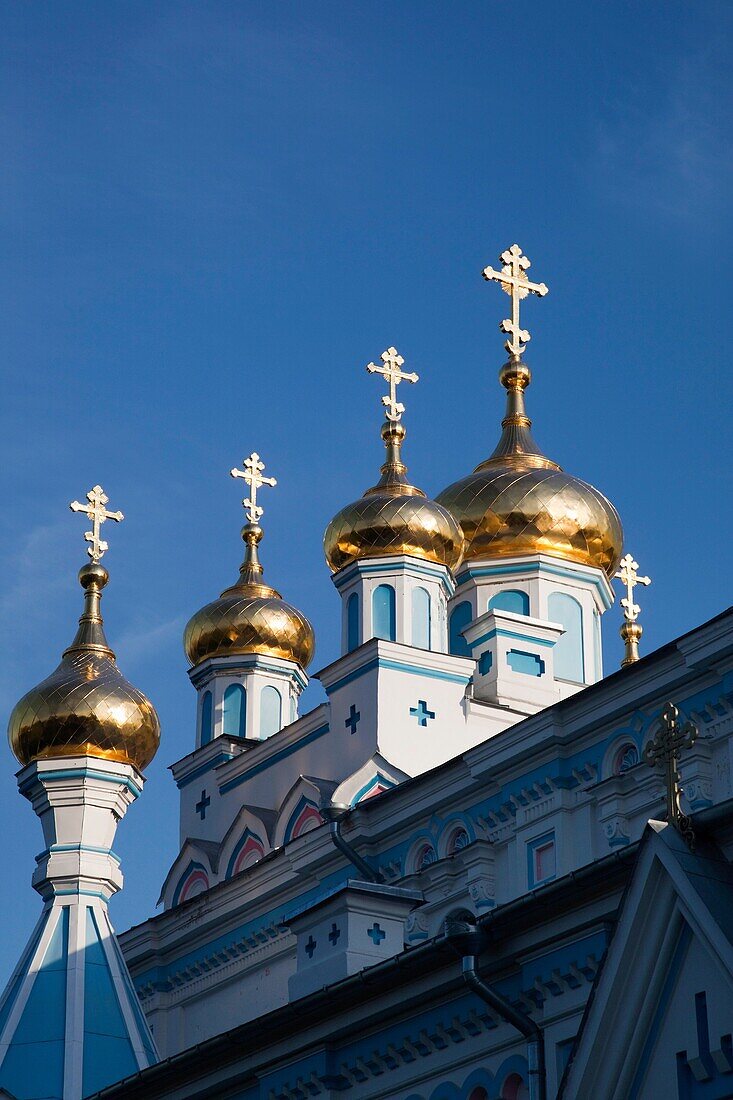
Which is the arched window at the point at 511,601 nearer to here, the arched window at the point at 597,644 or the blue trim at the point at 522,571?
the blue trim at the point at 522,571

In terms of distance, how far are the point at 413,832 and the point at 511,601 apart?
423cm

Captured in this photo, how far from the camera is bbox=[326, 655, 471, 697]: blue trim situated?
17516mm

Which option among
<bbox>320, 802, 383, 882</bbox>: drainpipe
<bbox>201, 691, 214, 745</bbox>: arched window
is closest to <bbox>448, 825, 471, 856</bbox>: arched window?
<bbox>320, 802, 383, 882</bbox>: drainpipe

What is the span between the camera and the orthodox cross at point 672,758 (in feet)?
25.2

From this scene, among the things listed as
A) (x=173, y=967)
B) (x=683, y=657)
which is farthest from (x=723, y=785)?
(x=173, y=967)

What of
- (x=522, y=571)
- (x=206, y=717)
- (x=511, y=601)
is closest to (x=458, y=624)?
(x=511, y=601)

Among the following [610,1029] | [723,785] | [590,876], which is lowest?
[610,1029]

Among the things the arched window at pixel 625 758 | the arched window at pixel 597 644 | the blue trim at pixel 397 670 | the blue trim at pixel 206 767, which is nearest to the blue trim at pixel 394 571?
the blue trim at pixel 397 670

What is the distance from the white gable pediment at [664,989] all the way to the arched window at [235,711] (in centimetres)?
1267

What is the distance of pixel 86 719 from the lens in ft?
56.2

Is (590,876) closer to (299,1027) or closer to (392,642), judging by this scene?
(299,1027)

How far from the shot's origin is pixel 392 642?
17.5 meters

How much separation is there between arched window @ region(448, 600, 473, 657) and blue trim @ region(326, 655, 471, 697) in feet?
6.79

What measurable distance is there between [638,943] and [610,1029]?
0.33m
